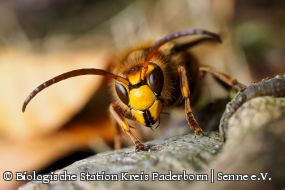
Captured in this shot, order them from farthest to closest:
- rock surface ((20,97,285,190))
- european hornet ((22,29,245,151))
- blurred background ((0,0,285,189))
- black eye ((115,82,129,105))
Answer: blurred background ((0,0,285,189))
black eye ((115,82,129,105))
european hornet ((22,29,245,151))
rock surface ((20,97,285,190))

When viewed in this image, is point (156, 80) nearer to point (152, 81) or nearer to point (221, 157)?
point (152, 81)

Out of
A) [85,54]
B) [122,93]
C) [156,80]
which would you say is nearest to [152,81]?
[156,80]

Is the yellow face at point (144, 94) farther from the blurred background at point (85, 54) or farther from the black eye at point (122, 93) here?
the blurred background at point (85, 54)

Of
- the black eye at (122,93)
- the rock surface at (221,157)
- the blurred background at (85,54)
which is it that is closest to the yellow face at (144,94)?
the black eye at (122,93)

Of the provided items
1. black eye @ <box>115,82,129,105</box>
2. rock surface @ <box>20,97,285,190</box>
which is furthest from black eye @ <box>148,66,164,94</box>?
rock surface @ <box>20,97,285,190</box>

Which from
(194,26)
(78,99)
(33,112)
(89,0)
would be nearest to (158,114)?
(78,99)

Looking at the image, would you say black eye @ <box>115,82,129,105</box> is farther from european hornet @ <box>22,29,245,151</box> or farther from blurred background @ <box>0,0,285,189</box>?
blurred background @ <box>0,0,285,189</box>
